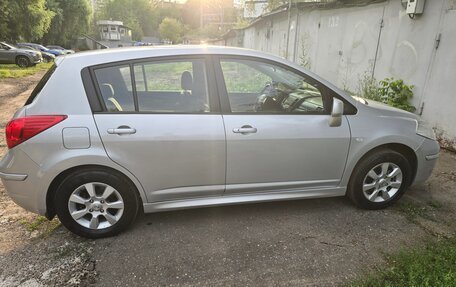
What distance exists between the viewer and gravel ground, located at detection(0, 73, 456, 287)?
2502 millimetres

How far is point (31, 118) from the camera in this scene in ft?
8.53

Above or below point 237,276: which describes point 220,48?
above

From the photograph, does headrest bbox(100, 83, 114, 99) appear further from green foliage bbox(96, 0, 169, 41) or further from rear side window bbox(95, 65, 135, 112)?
green foliage bbox(96, 0, 169, 41)

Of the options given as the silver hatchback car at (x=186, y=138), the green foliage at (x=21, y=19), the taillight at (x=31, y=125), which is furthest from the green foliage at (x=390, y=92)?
the green foliage at (x=21, y=19)

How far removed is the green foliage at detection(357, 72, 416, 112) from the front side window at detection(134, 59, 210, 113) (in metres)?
4.73

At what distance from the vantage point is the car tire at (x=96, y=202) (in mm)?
2736

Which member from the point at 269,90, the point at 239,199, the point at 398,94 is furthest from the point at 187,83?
the point at 398,94

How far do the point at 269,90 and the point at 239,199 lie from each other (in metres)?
1.16

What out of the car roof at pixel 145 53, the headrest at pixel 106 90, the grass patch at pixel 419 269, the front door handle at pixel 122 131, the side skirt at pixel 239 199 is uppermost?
the car roof at pixel 145 53

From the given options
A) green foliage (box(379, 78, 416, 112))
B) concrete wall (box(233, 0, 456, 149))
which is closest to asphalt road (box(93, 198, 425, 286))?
concrete wall (box(233, 0, 456, 149))

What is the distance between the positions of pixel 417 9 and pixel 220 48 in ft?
15.7

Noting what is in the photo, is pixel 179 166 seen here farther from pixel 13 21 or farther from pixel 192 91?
pixel 13 21

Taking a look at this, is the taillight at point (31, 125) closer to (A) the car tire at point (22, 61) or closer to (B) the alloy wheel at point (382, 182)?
(B) the alloy wheel at point (382, 182)

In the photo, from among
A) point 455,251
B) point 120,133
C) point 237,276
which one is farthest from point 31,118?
point 455,251
